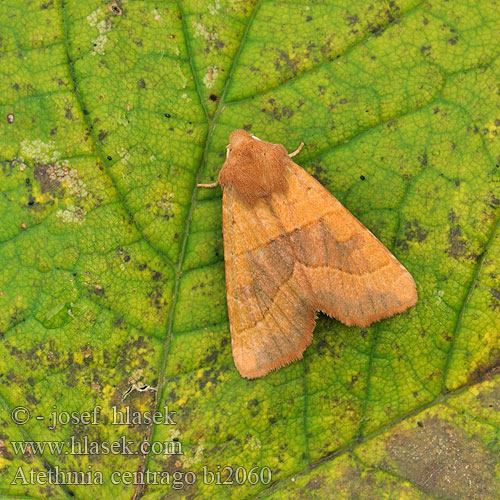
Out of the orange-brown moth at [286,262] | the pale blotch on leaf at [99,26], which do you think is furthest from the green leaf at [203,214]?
the orange-brown moth at [286,262]

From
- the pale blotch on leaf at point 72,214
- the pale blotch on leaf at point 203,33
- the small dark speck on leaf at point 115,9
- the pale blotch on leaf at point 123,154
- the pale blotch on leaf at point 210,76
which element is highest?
the small dark speck on leaf at point 115,9

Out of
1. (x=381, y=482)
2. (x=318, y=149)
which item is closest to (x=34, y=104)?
(x=318, y=149)

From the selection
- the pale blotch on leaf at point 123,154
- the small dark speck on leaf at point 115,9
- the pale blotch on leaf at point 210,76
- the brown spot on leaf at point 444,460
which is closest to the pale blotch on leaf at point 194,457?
the brown spot on leaf at point 444,460

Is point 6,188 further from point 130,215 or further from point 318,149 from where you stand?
point 318,149

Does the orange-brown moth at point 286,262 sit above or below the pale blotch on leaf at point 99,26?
below

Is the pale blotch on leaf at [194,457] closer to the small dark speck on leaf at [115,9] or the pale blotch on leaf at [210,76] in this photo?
the pale blotch on leaf at [210,76]

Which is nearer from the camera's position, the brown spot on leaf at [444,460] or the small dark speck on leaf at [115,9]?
the brown spot on leaf at [444,460]

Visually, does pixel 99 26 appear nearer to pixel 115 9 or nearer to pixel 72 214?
pixel 115 9

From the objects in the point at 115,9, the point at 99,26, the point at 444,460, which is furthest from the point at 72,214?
the point at 444,460
